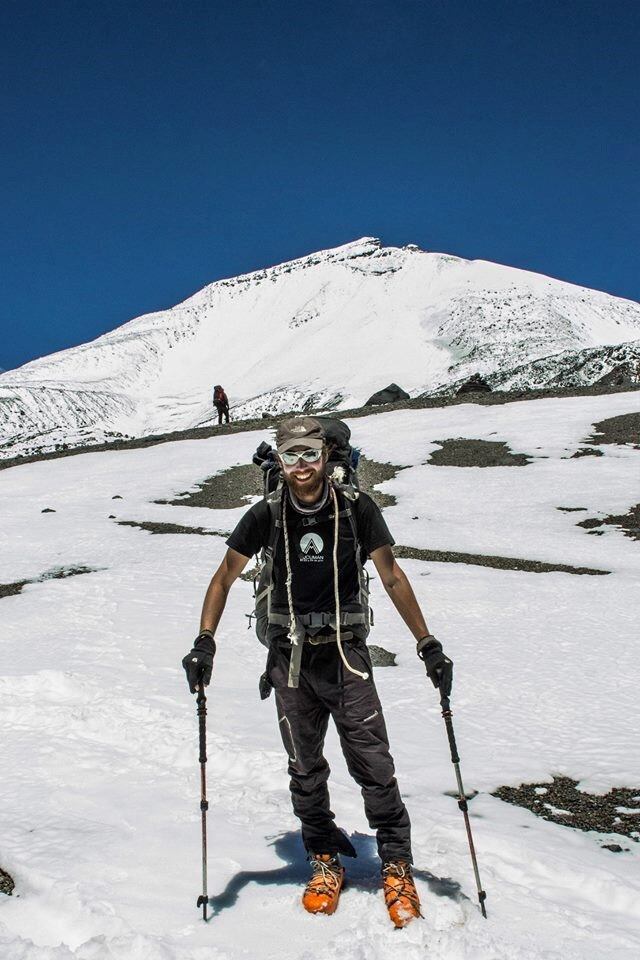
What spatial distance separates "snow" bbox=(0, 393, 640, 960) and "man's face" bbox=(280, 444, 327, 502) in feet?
8.37

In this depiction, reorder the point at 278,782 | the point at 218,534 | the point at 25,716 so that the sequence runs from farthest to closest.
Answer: the point at 218,534
the point at 25,716
the point at 278,782

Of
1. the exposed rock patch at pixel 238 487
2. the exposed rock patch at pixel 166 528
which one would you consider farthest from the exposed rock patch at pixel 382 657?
the exposed rock patch at pixel 238 487

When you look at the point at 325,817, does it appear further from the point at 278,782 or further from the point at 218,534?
the point at 218,534

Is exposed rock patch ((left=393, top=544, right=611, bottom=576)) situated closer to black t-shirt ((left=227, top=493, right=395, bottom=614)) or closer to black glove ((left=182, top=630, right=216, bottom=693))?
black t-shirt ((left=227, top=493, right=395, bottom=614))

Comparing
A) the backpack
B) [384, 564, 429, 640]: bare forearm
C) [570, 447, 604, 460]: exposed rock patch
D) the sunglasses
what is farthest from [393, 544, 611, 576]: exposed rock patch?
the sunglasses

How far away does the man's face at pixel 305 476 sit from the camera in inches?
196

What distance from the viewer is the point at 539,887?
5168mm

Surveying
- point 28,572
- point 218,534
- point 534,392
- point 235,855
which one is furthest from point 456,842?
point 534,392

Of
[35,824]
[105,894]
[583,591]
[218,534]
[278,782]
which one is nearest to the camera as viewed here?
[105,894]

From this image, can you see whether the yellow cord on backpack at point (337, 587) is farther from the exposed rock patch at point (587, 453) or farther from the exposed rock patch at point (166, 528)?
the exposed rock patch at point (587, 453)

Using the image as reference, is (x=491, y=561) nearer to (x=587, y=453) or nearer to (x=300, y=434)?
(x=587, y=453)

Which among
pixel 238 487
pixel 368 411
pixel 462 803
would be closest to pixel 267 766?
pixel 462 803

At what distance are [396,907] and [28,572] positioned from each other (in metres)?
14.6

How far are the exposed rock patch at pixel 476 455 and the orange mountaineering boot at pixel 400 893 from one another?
24.9 meters
